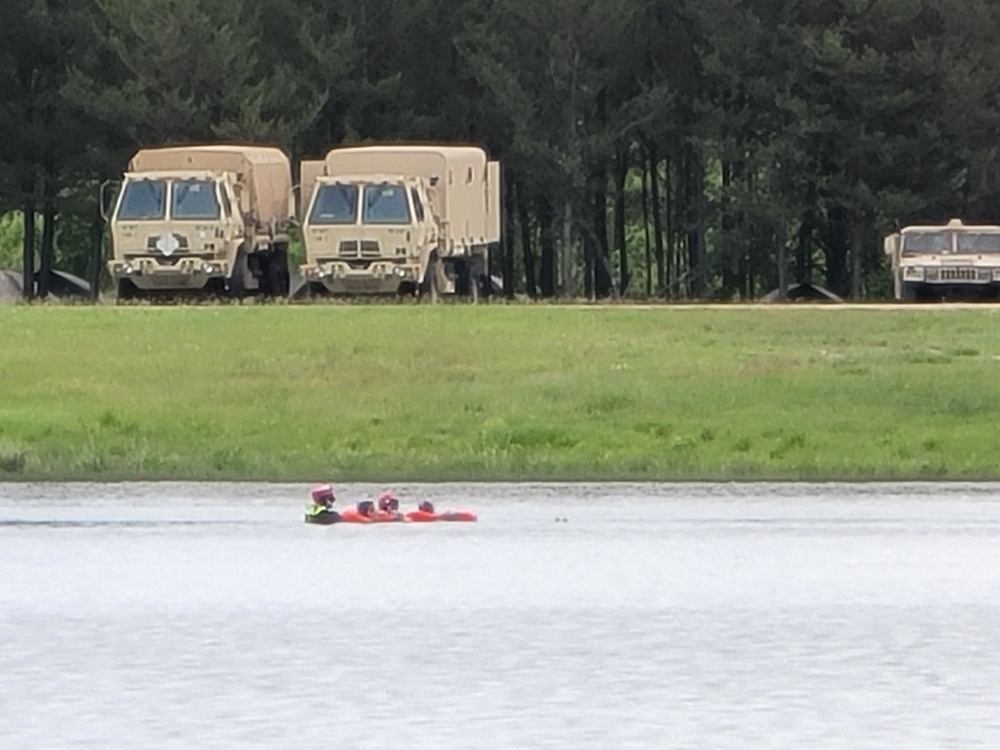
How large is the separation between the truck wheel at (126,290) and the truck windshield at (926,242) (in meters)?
13.3

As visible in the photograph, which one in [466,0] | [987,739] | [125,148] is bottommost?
[987,739]

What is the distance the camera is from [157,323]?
31547mm

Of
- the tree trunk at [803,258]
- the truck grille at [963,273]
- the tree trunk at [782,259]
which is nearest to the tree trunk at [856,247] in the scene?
the tree trunk at [782,259]

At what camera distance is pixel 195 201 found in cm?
3972

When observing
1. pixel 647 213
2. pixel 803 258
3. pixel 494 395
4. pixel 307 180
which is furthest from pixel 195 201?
pixel 647 213

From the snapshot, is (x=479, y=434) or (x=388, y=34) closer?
(x=479, y=434)

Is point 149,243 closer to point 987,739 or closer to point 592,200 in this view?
point 592,200

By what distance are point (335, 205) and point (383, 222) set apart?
99 centimetres

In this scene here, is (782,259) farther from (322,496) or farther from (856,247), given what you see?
(322,496)

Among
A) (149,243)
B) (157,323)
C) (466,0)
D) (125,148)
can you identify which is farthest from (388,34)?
(157,323)

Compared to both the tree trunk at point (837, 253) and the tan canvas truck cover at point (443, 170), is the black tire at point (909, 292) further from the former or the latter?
the tree trunk at point (837, 253)

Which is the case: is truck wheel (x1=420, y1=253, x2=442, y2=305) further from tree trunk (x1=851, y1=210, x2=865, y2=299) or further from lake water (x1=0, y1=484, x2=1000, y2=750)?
lake water (x1=0, y1=484, x2=1000, y2=750)

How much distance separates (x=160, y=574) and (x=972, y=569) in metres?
4.40

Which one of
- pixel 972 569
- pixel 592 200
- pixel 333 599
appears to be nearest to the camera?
pixel 333 599
